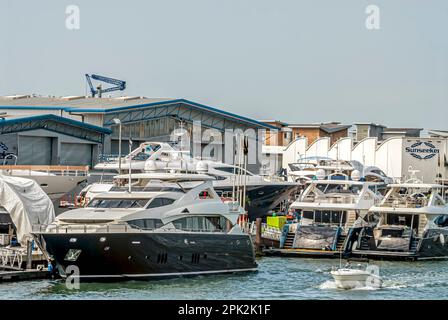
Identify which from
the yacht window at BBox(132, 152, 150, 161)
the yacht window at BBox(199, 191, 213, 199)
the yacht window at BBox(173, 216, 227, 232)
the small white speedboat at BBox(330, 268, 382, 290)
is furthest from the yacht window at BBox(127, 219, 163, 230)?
the yacht window at BBox(132, 152, 150, 161)

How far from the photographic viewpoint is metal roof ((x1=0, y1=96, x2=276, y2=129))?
6297 centimetres

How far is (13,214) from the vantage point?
4003 centimetres

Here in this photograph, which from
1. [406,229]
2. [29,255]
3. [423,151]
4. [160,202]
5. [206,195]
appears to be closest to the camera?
[160,202]

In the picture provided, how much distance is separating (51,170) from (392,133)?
5652 centimetres

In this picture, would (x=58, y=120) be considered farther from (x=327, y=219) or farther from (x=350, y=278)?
(x=350, y=278)

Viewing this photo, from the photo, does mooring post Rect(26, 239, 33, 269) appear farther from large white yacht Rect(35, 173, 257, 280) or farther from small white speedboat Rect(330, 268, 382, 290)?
small white speedboat Rect(330, 268, 382, 290)

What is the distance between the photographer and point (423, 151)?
8100cm

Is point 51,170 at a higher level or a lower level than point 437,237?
higher

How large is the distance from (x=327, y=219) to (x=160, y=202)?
15728mm

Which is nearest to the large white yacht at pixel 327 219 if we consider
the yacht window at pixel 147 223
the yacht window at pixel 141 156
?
the yacht window at pixel 141 156

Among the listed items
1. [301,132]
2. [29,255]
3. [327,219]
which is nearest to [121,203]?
[29,255]

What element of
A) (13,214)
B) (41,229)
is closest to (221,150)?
(13,214)

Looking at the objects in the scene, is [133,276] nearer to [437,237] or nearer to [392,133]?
[437,237]

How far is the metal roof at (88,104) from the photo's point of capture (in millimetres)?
62975
